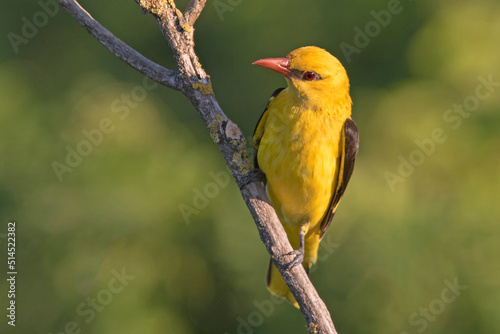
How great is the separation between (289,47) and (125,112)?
2.01 m

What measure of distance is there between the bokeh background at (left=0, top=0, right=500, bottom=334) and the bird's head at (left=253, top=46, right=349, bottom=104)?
184cm

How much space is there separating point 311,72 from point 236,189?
2409 millimetres

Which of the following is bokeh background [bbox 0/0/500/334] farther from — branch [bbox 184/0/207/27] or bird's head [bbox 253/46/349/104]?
branch [bbox 184/0/207/27]

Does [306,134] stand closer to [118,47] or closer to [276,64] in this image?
[276,64]

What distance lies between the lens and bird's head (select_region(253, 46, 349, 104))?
131 inches

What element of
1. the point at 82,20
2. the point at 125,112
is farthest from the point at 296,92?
→ the point at 125,112

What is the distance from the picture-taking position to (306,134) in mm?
3377

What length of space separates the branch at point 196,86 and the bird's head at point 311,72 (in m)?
0.54

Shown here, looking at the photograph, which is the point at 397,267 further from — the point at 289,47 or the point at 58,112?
the point at 58,112

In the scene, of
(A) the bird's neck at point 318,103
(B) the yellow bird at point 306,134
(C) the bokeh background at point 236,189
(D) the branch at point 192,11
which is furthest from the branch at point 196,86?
(C) the bokeh background at point 236,189

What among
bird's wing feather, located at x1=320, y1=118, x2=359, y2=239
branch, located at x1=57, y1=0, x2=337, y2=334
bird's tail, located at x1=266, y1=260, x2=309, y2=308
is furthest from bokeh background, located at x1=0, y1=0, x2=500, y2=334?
branch, located at x1=57, y1=0, x2=337, y2=334

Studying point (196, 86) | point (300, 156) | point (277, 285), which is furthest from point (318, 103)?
point (277, 285)

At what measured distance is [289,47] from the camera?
625 centimetres

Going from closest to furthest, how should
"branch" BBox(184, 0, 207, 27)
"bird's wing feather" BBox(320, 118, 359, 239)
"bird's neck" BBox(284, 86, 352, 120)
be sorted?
"branch" BBox(184, 0, 207, 27) < "bird's neck" BBox(284, 86, 352, 120) < "bird's wing feather" BBox(320, 118, 359, 239)
